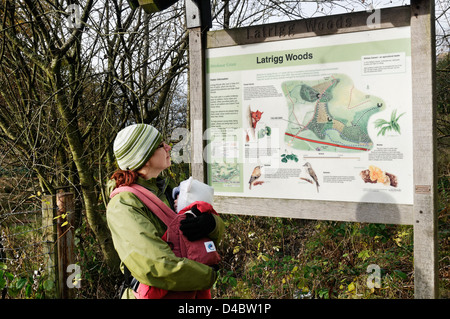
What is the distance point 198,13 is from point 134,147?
154 centimetres

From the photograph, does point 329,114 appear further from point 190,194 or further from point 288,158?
point 190,194

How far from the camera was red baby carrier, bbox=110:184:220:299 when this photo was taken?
71.6 inches

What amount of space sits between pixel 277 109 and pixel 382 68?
0.76 metres

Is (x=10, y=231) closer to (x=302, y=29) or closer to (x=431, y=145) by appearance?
(x=302, y=29)

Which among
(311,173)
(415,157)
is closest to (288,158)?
(311,173)

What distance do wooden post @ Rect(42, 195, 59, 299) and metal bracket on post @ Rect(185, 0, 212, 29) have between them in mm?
2100

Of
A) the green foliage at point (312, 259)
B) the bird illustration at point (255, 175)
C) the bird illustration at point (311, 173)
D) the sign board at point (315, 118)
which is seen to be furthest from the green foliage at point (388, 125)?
the green foliage at point (312, 259)

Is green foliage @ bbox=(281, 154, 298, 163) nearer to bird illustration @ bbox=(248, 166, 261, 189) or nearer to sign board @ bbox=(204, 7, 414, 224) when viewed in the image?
sign board @ bbox=(204, 7, 414, 224)

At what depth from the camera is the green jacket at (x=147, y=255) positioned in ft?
5.51

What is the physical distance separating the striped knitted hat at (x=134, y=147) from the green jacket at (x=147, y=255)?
0.24 m

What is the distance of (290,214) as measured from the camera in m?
2.81

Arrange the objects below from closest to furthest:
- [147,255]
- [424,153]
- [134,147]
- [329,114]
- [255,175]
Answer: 1. [147,255]
2. [134,147]
3. [424,153]
4. [329,114]
5. [255,175]

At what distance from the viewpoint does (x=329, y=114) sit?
271 centimetres
